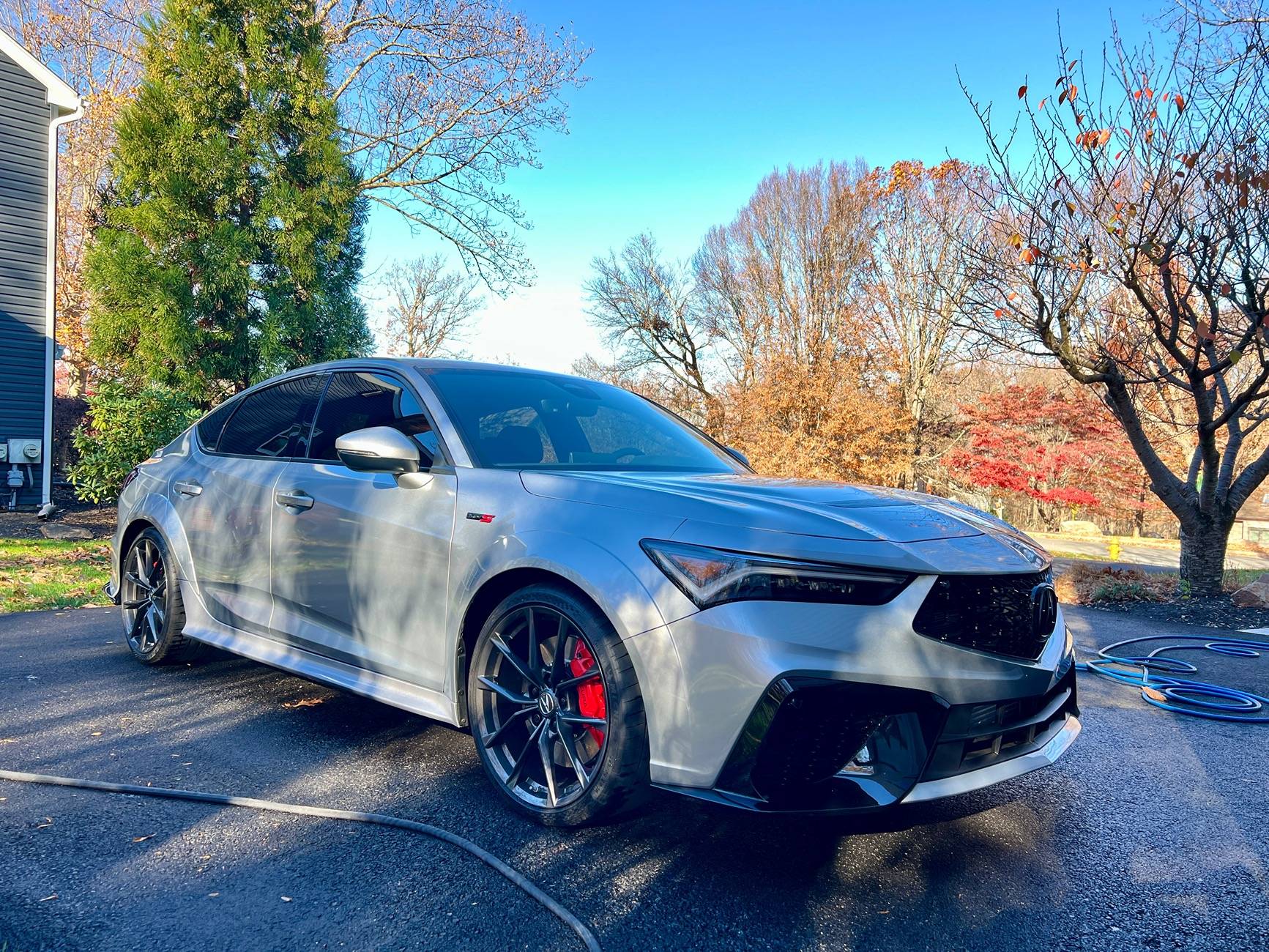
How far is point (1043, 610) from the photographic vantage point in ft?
9.08

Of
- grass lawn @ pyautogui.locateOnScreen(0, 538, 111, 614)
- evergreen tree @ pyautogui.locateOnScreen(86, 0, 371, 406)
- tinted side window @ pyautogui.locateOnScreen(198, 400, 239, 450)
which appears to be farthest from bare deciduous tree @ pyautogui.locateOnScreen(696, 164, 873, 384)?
tinted side window @ pyautogui.locateOnScreen(198, 400, 239, 450)

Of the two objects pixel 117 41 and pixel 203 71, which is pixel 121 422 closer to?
pixel 203 71

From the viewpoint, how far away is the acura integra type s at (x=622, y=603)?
235 cm

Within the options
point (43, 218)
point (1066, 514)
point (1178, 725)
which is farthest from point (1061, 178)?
point (1066, 514)

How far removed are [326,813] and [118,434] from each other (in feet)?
30.5

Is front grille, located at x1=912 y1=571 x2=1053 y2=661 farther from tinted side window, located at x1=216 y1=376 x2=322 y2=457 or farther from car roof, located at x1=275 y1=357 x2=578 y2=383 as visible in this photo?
tinted side window, located at x1=216 y1=376 x2=322 y2=457

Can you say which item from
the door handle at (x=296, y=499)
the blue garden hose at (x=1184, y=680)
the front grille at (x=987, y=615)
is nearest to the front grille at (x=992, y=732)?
the front grille at (x=987, y=615)

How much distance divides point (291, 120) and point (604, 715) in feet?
44.6

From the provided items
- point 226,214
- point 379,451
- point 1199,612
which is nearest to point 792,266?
point 226,214

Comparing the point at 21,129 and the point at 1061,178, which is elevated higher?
the point at 21,129

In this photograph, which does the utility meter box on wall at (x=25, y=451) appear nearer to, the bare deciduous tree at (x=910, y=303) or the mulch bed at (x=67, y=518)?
the mulch bed at (x=67, y=518)

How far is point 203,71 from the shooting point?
12844 mm

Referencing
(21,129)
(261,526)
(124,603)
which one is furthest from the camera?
(21,129)

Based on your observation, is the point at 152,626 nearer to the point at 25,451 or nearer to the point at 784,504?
the point at 784,504
